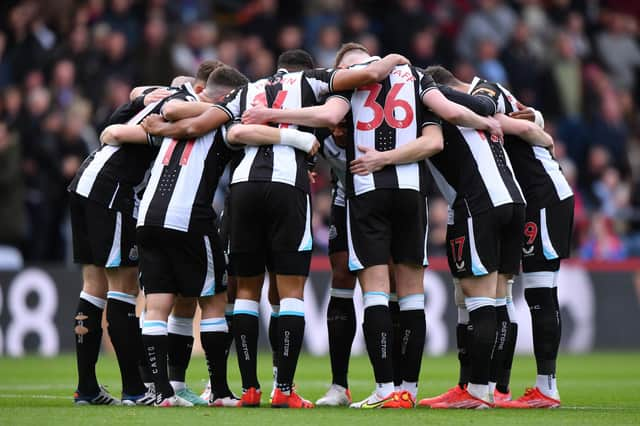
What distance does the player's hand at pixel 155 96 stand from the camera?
9.59 metres

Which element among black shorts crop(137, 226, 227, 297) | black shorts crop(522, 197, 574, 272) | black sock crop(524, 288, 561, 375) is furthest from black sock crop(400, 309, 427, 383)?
black shorts crop(137, 226, 227, 297)

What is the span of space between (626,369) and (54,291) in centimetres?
736

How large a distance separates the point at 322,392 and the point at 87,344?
2503 millimetres

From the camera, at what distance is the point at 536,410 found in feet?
30.0

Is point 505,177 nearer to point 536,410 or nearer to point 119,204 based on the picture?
point 536,410

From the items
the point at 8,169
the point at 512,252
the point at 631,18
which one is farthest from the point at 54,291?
the point at 631,18

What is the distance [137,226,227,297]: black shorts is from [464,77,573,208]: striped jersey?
2.50 m

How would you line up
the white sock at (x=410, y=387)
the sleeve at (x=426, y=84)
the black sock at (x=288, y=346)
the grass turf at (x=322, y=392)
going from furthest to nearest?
the white sock at (x=410, y=387) → the sleeve at (x=426, y=84) → the black sock at (x=288, y=346) → the grass turf at (x=322, y=392)

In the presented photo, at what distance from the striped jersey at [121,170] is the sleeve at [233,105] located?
312 millimetres

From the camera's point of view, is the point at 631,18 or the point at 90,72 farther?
the point at 631,18

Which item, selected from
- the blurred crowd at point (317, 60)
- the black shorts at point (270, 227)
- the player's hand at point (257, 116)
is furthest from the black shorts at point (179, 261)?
the blurred crowd at point (317, 60)

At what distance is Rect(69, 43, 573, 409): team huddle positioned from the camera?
352 inches

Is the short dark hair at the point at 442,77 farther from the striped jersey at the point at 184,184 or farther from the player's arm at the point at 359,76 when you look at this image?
the striped jersey at the point at 184,184

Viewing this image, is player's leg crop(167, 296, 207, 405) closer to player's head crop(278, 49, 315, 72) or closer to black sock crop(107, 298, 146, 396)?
black sock crop(107, 298, 146, 396)
